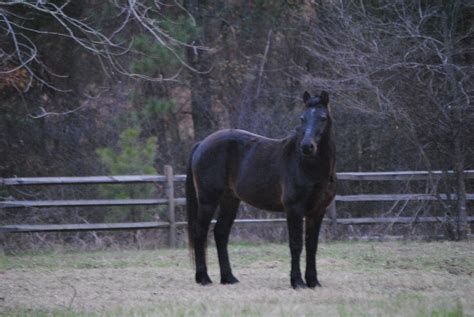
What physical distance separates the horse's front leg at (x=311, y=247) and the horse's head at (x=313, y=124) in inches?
35.5

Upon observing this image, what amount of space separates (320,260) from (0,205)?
624cm

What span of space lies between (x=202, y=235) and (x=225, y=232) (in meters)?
0.29

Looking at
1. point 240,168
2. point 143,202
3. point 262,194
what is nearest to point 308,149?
→ point 262,194

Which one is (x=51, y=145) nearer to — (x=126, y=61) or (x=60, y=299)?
(x=126, y=61)

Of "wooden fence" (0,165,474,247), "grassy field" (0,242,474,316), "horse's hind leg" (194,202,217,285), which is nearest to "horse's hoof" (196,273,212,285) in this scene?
"horse's hind leg" (194,202,217,285)

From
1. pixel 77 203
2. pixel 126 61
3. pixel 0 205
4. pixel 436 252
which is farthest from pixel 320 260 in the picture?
pixel 126 61

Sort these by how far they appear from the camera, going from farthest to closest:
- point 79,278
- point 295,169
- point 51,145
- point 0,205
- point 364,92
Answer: point 51,145 → point 364,92 → point 0,205 → point 79,278 → point 295,169

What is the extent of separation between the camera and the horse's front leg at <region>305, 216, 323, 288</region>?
8.42 meters

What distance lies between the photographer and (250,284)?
8812 mm

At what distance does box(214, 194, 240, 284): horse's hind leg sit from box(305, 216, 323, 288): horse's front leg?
99 cm

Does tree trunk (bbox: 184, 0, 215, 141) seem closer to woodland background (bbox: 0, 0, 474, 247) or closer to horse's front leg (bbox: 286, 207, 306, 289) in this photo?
woodland background (bbox: 0, 0, 474, 247)

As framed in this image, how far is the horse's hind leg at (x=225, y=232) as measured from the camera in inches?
357

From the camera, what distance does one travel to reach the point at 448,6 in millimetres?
14508

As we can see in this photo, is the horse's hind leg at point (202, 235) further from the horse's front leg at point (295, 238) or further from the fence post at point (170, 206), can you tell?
the fence post at point (170, 206)
